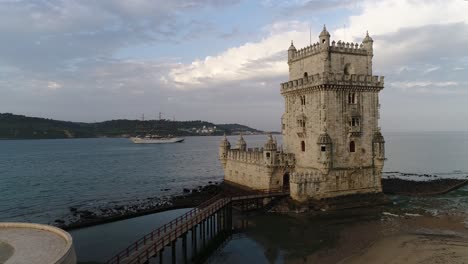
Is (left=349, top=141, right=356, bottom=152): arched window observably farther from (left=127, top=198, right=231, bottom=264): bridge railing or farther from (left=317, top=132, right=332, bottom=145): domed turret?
(left=127, top=198, right=231, bottom=264): bridge railing

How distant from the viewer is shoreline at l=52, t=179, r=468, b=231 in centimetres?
3788

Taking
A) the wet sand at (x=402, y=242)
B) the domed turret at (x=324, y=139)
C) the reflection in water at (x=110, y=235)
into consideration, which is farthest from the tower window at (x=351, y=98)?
the reflection in water at (x=110, y=235)

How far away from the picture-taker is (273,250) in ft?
92.6

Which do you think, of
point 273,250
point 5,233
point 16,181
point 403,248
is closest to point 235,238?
point 273,250

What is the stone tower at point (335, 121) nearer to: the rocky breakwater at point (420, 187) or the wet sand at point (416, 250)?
the wet sand at point (416, 250)

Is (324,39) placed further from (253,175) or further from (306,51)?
(253,175)

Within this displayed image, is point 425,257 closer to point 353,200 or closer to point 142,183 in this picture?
point 353,200

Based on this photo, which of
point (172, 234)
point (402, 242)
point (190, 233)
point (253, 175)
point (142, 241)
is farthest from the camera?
point (253, 175)

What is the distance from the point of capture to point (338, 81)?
121 ft

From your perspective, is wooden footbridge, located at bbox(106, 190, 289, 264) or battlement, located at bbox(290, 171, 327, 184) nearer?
wooden footbridge, located at bbox(106, 190, 289, 264)

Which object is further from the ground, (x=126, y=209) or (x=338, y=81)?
(x=338, y=81)

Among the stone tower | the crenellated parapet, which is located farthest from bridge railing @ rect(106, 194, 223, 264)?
the crenellated parapet

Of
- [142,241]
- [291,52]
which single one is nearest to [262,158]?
[291,52]

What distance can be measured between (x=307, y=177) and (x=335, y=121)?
635 cm
